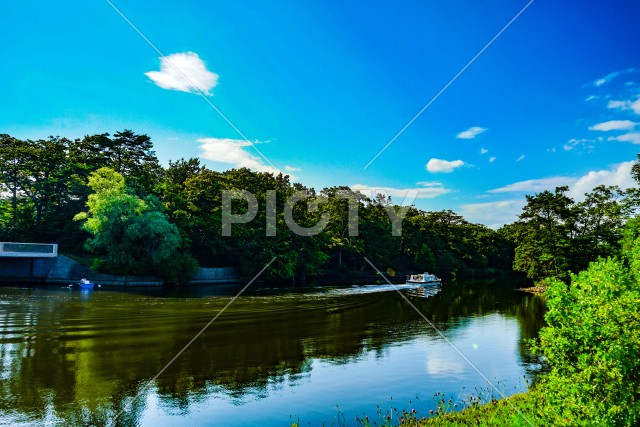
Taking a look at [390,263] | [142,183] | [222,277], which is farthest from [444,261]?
[142,183]

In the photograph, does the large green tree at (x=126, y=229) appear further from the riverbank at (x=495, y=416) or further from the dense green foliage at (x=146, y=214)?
the riverbank at (x=495, y=416)

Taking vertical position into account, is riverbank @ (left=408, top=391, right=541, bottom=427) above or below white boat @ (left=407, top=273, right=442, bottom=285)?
below

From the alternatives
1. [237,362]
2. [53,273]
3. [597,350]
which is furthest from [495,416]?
[53,273]

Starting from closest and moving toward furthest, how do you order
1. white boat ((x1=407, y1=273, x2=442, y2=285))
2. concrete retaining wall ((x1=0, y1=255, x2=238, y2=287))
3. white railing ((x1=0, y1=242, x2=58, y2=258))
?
1. white railing ((x1=0, y1=242, x2=58, y2=258))
2. concrete retaining wall ((x1=0, y1=255, x2=238, y2=287))
3. white boat ((x1=407, y1=273, x2=442, y2=285))

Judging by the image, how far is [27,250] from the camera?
4628cm

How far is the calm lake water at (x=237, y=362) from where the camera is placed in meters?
12.3

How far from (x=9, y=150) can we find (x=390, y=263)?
64.7 metres

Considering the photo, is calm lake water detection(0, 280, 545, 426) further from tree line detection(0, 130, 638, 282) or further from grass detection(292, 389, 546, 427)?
tree line detection(0, 130, 638, 282)

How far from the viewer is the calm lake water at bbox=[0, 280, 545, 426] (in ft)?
40.4

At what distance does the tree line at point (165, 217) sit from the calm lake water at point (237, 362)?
49.0 feet

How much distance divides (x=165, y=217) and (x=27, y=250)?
45.9 feet

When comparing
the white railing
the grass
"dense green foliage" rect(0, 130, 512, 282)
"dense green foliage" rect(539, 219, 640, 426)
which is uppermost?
"dense green foliage" rect(0, 130, 512, 282)

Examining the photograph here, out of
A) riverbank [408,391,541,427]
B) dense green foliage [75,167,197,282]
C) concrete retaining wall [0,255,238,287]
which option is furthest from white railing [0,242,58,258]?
riverbank [408,391,541,427]

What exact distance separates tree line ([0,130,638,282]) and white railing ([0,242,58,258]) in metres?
3.51
